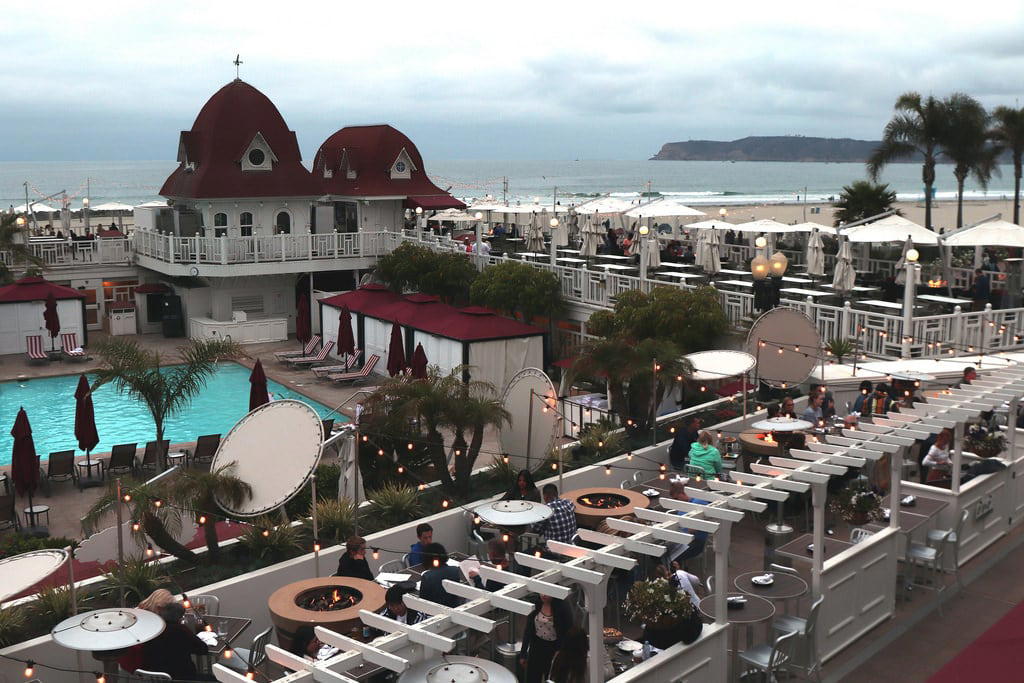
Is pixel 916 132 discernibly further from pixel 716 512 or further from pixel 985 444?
pixel 716 512

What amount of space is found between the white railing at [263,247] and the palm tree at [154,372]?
586 inches

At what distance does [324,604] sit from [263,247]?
23.9 m

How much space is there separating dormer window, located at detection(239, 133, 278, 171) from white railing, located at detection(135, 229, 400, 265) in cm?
247

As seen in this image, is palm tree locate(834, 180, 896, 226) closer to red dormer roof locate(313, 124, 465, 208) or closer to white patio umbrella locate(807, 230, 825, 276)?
white patio umbrella locate(807, 230, 825, 276)

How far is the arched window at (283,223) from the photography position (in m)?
33.9

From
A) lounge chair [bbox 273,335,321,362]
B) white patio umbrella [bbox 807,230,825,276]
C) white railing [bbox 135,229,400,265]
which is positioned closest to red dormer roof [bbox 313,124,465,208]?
white railing [bbox 135,229,400,265]

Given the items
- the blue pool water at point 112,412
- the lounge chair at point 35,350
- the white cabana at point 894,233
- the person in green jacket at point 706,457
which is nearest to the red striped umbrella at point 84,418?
the blue pool water at point 112,412

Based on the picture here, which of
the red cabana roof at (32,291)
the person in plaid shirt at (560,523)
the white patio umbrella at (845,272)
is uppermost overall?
Answer: the white patio umbrella at (845,272)

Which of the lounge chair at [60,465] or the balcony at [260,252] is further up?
the balcony at [260,252]

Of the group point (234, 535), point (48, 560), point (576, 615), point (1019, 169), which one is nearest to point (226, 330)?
point (234, 535)

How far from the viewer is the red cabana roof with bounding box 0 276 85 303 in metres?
28.4

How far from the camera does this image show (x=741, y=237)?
40.8 metres

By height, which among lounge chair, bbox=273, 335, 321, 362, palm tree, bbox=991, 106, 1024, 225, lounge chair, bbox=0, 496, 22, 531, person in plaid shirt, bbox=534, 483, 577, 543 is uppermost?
palm tree, bbox=991, 106, 1024, 225

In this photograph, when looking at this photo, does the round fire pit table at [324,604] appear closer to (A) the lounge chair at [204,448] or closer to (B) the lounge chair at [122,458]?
(B) the lounge chair at [122,458]
